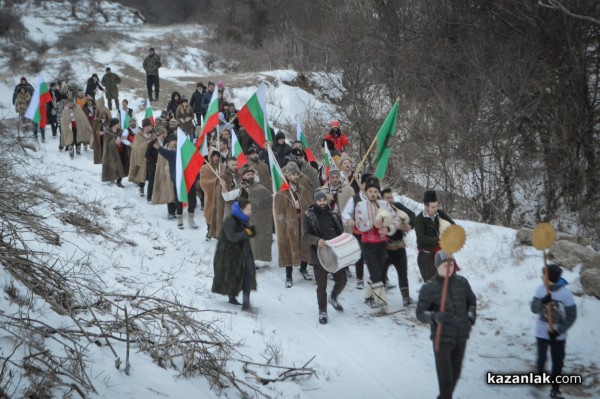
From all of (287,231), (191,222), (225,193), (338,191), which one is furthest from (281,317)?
(191,222)

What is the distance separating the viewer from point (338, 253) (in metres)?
7.13

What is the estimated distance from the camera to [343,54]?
18.9m

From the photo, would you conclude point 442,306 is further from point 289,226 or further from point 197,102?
point 197,102

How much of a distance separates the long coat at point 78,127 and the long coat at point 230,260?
10.4 meters

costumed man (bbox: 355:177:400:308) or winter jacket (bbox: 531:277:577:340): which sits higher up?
costumed man (bbox: 355:177:400:308)

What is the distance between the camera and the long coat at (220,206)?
1031cm

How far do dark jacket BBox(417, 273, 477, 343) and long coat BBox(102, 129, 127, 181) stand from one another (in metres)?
11.0

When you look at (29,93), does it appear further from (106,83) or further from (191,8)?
(191,8)

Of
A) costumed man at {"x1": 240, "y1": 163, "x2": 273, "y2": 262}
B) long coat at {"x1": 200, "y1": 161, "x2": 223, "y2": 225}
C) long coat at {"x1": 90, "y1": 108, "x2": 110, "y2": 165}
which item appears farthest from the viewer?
long coat at {"x1": 90, "y1": 108, "x2": 110, "y2": 165}

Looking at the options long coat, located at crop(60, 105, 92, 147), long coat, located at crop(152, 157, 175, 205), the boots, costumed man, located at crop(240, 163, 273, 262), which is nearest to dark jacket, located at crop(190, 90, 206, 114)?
long coat, located at crop(60, 105, 92, 147)

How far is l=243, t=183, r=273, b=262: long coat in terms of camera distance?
977cm

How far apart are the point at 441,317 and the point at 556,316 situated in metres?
1.48

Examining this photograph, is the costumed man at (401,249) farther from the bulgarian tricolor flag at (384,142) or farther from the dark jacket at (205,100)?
the dark jacket at (205,100)

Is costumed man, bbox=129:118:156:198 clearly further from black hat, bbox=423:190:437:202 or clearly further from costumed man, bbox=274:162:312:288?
black hat, bbox=423:190:437:202
